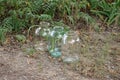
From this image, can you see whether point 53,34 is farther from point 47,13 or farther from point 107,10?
point 107,10

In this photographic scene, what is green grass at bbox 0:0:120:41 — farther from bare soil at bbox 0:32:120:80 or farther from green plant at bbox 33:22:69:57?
bare soil at bbox 0:32:120:80

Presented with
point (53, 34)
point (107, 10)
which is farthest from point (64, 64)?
point (107, 10)

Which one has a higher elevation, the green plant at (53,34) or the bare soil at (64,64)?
the green plant at (53,34)

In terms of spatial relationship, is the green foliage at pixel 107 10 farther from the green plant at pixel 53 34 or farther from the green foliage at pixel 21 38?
the green foliage at pixel 21 38

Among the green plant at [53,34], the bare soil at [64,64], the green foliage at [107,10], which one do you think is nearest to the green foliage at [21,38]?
the bare soil at [64,64]

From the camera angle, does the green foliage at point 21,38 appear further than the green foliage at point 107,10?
No

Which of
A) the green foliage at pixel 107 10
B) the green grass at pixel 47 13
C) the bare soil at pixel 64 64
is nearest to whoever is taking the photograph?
the bare soil at pixel 64 64

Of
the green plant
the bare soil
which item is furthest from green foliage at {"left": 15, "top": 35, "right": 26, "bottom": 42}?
the green plant

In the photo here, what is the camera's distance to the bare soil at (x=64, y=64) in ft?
13.0

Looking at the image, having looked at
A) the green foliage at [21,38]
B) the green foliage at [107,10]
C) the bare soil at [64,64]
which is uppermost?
the green foliage at [107,10]

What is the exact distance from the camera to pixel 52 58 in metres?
4.34

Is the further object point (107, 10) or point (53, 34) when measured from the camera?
point (107, 10)

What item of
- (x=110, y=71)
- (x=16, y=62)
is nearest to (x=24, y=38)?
(x=16, y=62)

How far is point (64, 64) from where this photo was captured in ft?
13.8
